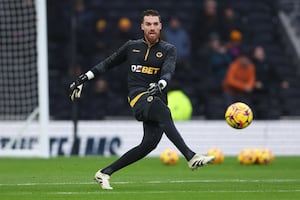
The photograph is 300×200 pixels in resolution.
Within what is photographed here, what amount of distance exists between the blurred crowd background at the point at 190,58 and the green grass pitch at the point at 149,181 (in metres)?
4.45

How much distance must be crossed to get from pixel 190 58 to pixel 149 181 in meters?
11.9

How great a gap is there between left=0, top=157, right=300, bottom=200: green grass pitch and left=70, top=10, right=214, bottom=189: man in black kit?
0.47m

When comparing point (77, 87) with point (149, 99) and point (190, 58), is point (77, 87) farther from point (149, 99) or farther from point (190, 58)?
point (190, 58)

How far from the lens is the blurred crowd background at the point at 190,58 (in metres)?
23.1

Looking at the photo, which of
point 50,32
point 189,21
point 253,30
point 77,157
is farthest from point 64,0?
point 77,157

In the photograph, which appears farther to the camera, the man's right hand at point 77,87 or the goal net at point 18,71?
the goal net at point 18,71

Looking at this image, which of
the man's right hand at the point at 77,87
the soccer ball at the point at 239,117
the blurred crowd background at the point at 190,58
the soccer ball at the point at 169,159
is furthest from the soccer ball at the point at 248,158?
the man's right hand at the point at 77,87

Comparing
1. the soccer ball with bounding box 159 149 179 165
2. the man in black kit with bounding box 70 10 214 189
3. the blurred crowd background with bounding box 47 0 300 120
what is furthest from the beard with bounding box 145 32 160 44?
the blurred crowd background with bounding box 47 0 300 120

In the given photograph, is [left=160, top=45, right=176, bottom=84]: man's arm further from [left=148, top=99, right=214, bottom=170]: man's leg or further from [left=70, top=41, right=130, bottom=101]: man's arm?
[left=70, top=41, right=130, bottom=101]: man's arm

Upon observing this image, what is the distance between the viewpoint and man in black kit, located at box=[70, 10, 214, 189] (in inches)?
480

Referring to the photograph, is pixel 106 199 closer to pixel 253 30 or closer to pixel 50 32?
pixel 50 32

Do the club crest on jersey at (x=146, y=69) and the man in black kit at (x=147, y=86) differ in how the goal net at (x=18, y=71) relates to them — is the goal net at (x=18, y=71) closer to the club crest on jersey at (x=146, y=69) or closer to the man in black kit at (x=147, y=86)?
the man in black kit at (x=147, y=86)

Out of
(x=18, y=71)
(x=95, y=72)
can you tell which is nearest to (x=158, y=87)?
(x=95, y=72)

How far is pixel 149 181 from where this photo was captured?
45.1 ft
